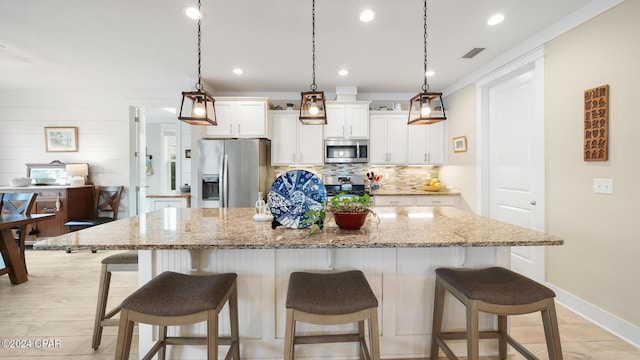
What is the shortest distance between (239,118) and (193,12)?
1861 mm

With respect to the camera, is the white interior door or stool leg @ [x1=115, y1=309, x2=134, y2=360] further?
the white interior door

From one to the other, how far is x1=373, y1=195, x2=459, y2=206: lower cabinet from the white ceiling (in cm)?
176

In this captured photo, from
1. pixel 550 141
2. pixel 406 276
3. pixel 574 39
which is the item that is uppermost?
pixel 574 39

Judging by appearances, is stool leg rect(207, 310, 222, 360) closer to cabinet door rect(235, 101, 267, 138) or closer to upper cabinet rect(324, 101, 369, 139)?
cabinet door rect(235, 101, 267, 138)

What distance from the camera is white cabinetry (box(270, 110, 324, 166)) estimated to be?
170 inches

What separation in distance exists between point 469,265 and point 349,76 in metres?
2.98

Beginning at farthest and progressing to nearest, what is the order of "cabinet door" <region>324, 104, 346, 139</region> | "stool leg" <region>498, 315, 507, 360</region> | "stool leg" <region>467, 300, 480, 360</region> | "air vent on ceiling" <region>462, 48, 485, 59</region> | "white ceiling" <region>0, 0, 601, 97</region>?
"cabinet door" <region>324, 104, 346, 139</region>, "air vent on ceiling" <region>462, 48, 485, 59</region>, "white ceiling" <region>0, 0, 601, 97</region>, "stool leg" <region>498, 315, 507, 360</region>, "stool leg" <region>467, 300, 480, 360</region>

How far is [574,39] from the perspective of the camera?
2320mm

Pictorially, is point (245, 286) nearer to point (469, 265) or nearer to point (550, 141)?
point (469, 265)

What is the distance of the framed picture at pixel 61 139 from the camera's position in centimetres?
467

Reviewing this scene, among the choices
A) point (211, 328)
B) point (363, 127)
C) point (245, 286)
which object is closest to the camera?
point (211, 328)

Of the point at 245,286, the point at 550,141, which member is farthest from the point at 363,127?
the point at 245,286

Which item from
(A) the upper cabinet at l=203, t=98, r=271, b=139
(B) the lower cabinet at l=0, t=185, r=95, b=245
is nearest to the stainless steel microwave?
(A) the upper cabinet at l=203, t=98, r=271, b=139

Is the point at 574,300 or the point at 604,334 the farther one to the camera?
the point at 574,300
